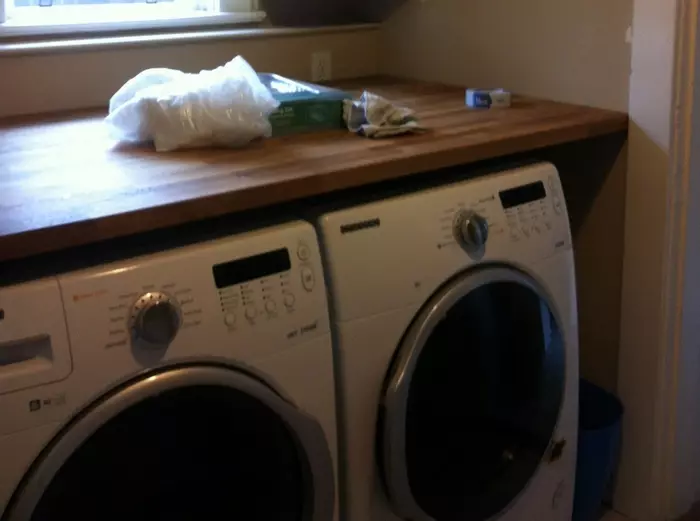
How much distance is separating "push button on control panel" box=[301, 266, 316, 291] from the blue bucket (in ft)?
2.75

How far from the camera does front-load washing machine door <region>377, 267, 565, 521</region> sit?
143 centimetres

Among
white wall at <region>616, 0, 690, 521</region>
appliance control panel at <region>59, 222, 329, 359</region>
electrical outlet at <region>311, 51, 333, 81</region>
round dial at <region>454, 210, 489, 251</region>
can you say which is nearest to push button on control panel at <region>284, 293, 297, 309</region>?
appliance control panel at <region>59, 222, 329, 359</region>

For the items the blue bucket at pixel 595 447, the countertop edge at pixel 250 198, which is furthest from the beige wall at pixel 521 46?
the blue bucket at pixel 595 447

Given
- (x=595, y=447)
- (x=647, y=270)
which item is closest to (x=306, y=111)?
(x=647, y=270)

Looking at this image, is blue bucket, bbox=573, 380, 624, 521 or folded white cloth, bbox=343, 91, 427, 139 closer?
folded white cloth, bbox=343, 91, 427, 139

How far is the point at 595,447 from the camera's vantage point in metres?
1.84

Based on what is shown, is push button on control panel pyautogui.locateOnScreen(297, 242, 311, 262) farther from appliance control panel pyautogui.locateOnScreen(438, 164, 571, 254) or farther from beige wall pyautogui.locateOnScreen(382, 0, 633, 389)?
beige wall pyautogui.locateOnScreen(382, 0, 633, 389)

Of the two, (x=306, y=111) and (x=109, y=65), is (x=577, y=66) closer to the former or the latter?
(x=306, y=111)

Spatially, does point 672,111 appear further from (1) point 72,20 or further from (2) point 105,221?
(1) point 72,20

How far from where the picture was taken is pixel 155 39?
1.95m

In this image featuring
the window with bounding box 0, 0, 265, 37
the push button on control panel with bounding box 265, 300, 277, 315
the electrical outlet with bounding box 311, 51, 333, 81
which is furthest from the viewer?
the electrical outlet with bounding box 311, 51, 333, 81

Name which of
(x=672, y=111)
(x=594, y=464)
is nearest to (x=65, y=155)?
(x=672, y=111)

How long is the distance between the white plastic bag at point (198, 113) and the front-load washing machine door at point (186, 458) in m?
0.45

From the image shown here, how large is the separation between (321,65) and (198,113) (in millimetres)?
835
